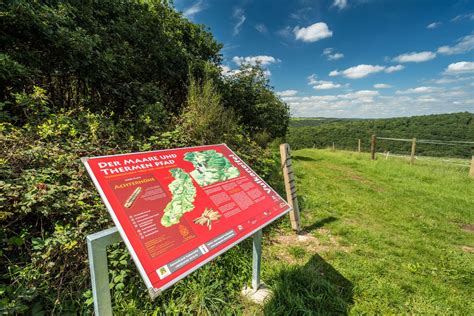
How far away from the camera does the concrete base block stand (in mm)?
2203

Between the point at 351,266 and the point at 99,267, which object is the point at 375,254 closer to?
the point at 351,266

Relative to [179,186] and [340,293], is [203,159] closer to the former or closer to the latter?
[179,186]

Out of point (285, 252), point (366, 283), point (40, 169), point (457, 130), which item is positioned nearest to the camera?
point (40, 169)

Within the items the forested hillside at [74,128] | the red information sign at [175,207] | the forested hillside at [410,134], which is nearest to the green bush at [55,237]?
the forested hillside at [74,128]

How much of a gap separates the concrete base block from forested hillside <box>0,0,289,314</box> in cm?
19

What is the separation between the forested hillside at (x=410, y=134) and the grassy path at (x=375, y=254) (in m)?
24.9

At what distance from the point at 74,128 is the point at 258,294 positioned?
305 cm

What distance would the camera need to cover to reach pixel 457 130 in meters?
36.2

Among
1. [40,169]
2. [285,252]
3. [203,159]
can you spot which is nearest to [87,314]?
[40,169]

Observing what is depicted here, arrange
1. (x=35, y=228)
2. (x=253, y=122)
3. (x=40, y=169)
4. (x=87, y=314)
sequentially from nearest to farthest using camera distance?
1. (x=87, y=314)
2. (x=35, y=228)
3. (x=40, y=169)
4. (x=253, y=122)

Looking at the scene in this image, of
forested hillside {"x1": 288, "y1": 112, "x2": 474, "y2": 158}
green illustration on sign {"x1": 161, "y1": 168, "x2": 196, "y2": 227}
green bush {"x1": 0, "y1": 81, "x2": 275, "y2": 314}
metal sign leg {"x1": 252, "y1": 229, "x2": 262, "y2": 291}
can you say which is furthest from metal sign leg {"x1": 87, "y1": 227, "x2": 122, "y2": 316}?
forested hillside {"x1": 288, "y1": 112, "x2": 474, "y2": 158}

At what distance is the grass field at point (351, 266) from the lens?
212cm

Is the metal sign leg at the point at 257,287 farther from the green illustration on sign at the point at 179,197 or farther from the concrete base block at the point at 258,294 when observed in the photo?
the green illustration on sign at the point at 179,197

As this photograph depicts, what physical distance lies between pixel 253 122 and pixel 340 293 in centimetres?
649
